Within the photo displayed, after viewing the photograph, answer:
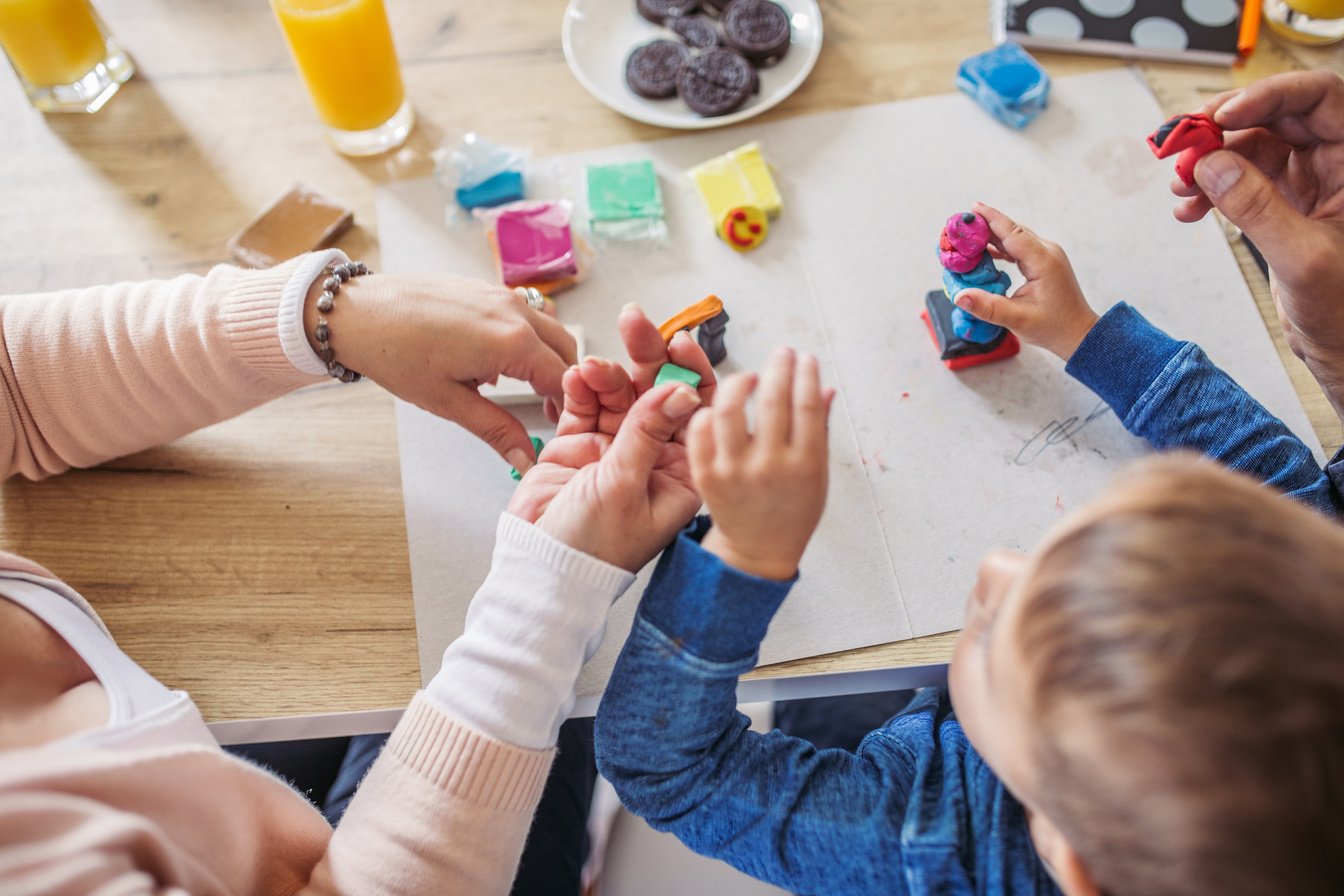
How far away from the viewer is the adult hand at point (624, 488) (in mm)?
663

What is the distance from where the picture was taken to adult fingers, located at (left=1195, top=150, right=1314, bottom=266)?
75cm

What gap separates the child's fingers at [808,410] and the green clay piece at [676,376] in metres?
0.16

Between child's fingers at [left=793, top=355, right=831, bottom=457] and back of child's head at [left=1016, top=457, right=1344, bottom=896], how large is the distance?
0.53 ft

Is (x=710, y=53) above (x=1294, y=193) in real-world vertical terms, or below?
above

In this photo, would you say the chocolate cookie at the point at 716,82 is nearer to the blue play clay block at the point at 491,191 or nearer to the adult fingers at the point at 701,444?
the blue play clay block at the point at 491,191

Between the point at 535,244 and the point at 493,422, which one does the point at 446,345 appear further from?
the point at 535,244

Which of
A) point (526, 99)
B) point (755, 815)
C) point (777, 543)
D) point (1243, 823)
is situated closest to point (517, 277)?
Answer: point (526, 99)

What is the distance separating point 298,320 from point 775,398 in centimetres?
44

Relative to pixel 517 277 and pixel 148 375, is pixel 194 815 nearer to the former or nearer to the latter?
pixel 148 375

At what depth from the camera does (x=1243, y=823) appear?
438 millimetres

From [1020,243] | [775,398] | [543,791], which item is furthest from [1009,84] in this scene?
[543,791]

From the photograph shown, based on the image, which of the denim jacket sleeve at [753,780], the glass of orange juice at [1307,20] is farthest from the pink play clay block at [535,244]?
the glass of orange juice at [1307,20]

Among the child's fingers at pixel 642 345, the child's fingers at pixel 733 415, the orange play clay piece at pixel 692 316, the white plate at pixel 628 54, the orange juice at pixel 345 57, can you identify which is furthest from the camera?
the white plate at pixel 628 54

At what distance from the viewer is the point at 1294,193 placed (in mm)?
856
